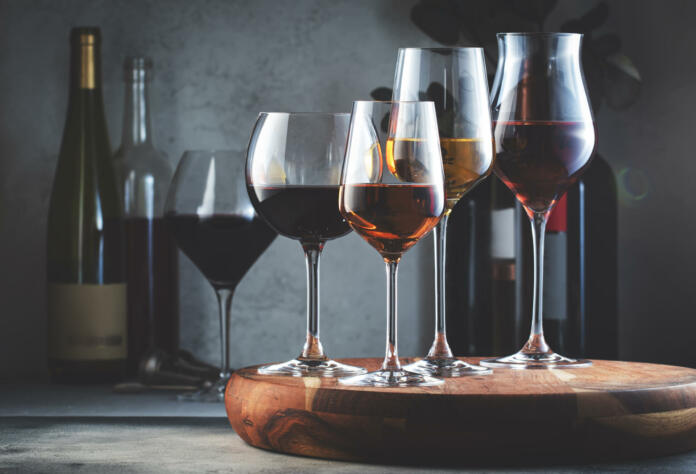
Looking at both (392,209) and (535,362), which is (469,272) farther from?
(392,209)

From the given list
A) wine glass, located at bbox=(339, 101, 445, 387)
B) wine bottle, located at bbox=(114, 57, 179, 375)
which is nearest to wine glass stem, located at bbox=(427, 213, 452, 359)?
wine glass, located at bbox=(339, 101, 445, 387)

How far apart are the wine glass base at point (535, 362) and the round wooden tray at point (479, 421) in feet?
0.37

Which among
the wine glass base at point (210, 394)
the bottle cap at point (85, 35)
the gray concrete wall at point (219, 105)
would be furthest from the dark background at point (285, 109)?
the wine glass base at point (210, 394)

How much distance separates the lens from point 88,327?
1229 mm

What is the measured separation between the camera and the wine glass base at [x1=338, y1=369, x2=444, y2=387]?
690 millimetres

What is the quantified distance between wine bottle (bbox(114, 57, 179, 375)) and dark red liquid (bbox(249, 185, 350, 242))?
49 cm

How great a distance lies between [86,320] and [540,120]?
2.18ft

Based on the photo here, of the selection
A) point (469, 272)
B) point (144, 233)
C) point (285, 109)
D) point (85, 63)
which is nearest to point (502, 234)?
point (469, 272)

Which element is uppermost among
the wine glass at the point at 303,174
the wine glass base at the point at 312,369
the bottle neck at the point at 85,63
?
the bottle neck at the point at 85,63

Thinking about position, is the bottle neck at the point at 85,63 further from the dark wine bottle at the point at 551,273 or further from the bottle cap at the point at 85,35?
the dark wine bottle at the point at 551,273

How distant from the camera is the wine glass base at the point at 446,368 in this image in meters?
0.77

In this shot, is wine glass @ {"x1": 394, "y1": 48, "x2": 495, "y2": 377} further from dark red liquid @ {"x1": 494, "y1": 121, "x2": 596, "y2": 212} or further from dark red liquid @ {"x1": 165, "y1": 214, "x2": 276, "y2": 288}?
dark red liquid @ {"x1": 165, "y1": 214, "x2": 276, "y2": 288}

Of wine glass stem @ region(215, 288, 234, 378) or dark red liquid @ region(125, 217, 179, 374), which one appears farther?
dark red liquid @ region(125, 217, 179, 374)

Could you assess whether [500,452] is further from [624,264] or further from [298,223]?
[624,264]
